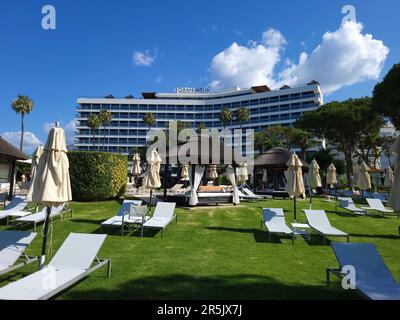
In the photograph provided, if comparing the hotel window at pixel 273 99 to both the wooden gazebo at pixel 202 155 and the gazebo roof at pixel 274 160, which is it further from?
the wooden gazebo at pixel 202 155

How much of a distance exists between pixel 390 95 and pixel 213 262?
91.2ft

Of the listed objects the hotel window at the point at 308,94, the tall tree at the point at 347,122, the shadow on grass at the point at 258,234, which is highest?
the hotel window at the point at 308,94

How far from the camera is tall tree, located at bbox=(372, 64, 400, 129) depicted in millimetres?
27375

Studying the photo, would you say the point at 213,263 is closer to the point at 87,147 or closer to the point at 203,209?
the point at 203,209

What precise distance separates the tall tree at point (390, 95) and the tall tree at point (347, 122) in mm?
5377

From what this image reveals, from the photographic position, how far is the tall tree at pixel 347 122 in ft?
121

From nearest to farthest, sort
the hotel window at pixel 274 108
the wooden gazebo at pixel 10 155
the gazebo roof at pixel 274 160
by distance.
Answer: the wooden gazebo at pixel 10 155, the gazebo roof at pixel 274 160, the hotel window at pixel 274 108

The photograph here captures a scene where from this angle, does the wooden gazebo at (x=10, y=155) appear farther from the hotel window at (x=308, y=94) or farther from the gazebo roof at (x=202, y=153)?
the hotel window at (x=308, y=94)

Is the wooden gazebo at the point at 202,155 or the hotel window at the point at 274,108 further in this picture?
the hotel window at the point at 274,108

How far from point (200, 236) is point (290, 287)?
4909mm

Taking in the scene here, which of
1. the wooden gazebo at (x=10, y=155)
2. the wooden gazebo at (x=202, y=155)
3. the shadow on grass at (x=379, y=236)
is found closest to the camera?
the shadow on grass at (x=379, y=236)

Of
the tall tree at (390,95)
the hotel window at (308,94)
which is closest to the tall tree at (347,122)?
the tall tree at (390,95)

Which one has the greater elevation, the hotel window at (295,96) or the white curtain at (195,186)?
the hotel window at (295,96)
